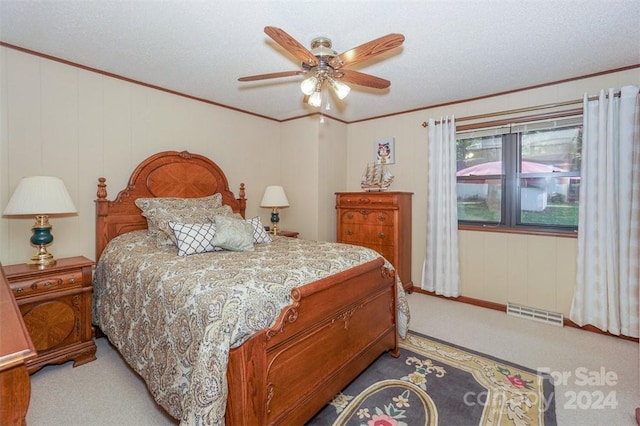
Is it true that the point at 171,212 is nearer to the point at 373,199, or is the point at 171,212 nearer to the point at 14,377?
the point at 14,377

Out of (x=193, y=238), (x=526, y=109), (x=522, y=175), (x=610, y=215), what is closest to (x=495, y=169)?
(x=522, y=175)

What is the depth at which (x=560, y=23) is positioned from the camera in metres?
2.10

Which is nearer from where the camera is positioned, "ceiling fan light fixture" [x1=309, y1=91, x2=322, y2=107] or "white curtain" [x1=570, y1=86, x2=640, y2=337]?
"ceiling fan light fixture" [x1=309, y1=91, x2=322, y2=107]

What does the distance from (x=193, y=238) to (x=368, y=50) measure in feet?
6.06

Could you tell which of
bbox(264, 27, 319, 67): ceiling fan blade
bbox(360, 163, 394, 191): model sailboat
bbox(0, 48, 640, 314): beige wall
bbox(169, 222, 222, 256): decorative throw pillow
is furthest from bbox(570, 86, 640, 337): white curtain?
bbox(169, 222, 222, 256): decorative throw pillow

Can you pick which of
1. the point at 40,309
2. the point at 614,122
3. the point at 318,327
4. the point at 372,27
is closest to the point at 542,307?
the point at 614,122

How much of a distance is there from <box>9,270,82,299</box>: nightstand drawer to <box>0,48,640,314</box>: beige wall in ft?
1.85

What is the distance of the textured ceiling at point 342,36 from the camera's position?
193 cm

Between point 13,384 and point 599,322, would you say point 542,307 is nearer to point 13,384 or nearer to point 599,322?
point 599,322

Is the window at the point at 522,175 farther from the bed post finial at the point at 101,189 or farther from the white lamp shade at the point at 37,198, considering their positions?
the white lamp shade at the point at 37,198

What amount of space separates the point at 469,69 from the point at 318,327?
2.67 m

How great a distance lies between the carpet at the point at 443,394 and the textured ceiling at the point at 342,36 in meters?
2.47

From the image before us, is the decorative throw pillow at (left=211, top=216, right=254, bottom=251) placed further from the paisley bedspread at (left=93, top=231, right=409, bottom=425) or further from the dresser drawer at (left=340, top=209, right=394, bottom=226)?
the dresser drawer at (left=340, top=209, right=394, bottom=226)

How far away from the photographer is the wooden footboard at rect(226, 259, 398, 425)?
1.37 metres
